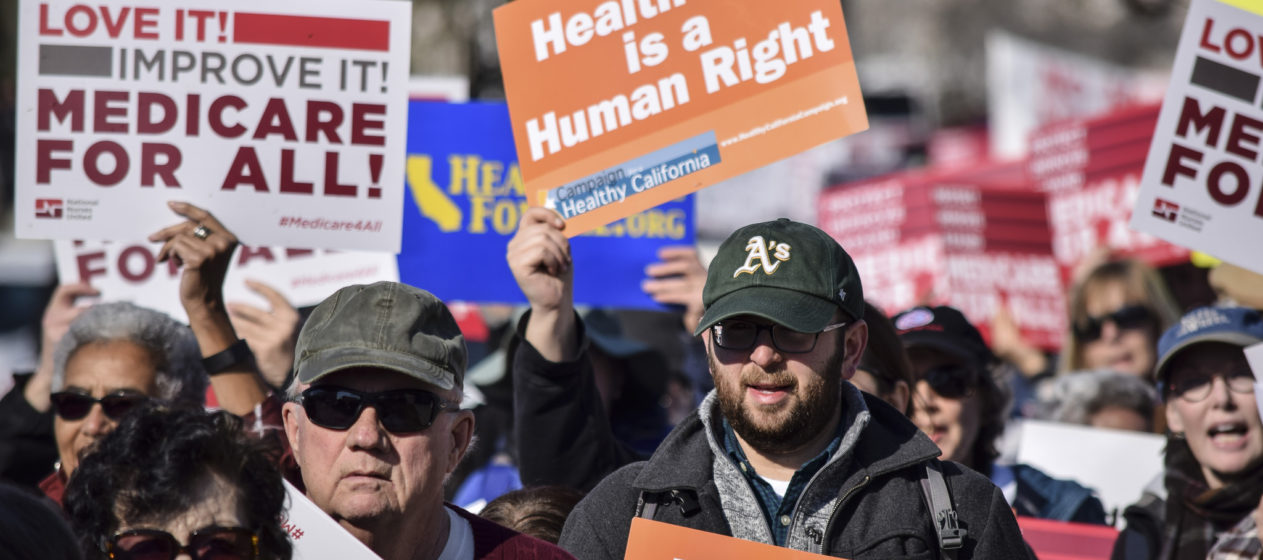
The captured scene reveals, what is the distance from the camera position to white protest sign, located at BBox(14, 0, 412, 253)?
4.10 m

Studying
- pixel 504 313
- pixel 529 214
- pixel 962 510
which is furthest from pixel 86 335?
pixel 504 313

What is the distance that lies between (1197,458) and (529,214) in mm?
1895

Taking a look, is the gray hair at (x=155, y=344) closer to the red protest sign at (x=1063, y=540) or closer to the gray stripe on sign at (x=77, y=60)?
the gray stripe on sign at (x=77, y=60)

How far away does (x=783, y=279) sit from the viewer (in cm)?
296

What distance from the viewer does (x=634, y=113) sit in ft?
12.8

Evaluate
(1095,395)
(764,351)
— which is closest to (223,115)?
(764,351)

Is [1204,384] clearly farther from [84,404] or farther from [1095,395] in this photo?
[84,404]

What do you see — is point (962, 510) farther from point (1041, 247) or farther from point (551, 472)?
point (1041, 247)

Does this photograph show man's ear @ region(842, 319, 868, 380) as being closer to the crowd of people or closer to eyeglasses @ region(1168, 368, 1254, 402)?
the crowd of people

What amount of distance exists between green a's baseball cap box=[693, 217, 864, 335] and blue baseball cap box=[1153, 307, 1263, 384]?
4.66ft

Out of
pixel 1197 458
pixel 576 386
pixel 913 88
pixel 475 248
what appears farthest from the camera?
pixel 913 88

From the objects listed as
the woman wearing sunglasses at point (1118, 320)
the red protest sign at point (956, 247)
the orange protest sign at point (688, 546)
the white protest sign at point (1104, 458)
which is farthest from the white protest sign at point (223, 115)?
the red protest sign at point (956, 247)

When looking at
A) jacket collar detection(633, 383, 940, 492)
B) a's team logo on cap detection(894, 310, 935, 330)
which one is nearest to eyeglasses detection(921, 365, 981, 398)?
a's team logo on cap detection(894, 310, 935, 330)

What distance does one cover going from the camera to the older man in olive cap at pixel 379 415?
106 inches
